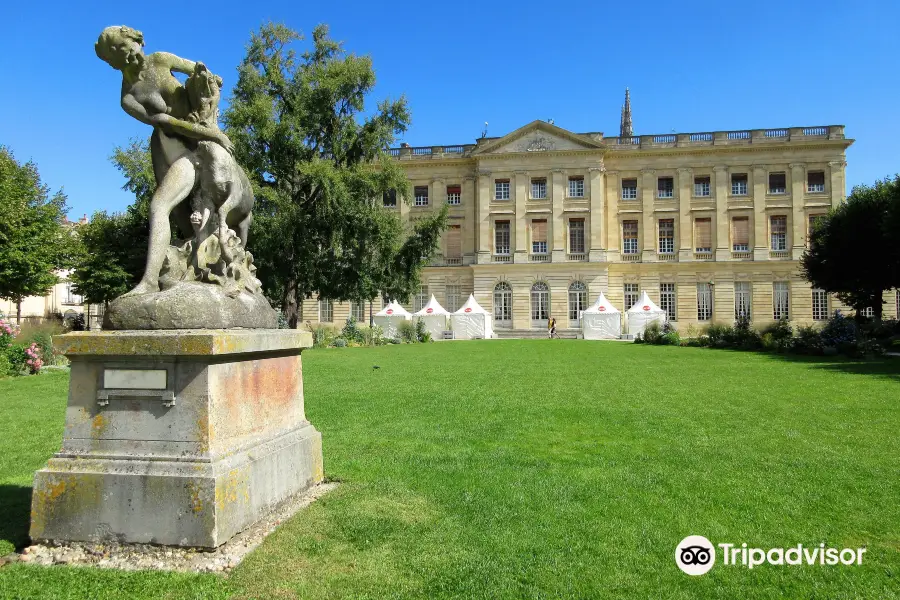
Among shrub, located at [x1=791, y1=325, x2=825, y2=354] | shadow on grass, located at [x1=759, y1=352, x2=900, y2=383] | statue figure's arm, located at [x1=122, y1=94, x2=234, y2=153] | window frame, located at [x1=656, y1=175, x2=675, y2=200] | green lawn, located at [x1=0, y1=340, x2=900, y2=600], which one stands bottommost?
shadow on grass, located at [x1=759, y1=352, x2=900, y2=383]

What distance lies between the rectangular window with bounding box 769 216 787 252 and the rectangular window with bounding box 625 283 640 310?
963 cm

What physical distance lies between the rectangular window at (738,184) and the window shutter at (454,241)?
19221 millimetres

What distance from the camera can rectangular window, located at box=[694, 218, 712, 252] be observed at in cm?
4091

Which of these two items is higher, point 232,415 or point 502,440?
point 232,415

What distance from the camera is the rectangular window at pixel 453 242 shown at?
143 feet

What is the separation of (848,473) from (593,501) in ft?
8.03

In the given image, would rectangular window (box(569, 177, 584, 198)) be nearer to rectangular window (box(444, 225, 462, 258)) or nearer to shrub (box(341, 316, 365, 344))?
rectangular window (box(444, 225, 462, 258))

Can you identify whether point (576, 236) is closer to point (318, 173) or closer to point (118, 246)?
point (318, 173)

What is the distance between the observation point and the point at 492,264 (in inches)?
1646

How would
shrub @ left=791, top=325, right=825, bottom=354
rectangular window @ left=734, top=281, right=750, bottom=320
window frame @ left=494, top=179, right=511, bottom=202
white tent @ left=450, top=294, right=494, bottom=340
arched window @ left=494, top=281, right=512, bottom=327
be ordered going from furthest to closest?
window frame @ left=494, top=179, right=511, bottom=202, arched window @ left=494, top=281, right=512, bottom=327, rectangular window @ left=734, top=281, right=750, bottom=320, white tent @ left=450, top=294, right=494, bottom=340, shrub @ left=791, top=325, right=825, bottom=354

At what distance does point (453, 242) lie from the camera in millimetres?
43656

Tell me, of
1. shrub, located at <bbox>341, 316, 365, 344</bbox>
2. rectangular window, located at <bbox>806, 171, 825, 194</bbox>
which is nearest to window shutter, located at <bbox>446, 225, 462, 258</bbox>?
shrub, located at <bbox>341, 316, 365, 344</bbox>

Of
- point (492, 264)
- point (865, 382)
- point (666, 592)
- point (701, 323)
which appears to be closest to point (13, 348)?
point (666, 592)

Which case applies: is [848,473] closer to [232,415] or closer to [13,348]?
[232,415]
